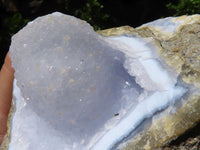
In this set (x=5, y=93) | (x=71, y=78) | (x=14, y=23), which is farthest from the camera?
(x=14, y=23)

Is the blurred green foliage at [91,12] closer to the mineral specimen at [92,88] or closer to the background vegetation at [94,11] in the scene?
the background vegetation at [94,11]

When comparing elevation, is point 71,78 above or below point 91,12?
above

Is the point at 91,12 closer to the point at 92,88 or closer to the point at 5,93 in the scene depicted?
the point at 5,93

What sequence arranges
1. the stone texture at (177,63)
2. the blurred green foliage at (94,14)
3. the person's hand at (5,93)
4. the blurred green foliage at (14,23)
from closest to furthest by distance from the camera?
the stone texture at (177,63), the person's hand at (5,93), the blurred green foliage at (14,23), the blurred green foliage at (94,14)

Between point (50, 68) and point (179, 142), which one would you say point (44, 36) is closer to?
point (50, 68)

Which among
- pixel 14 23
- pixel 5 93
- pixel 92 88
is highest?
pixel 92 88

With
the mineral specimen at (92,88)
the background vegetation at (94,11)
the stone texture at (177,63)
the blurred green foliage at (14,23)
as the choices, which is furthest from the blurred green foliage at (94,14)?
the mineral specimen at (92,88)

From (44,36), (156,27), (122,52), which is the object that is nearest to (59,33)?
→ (44,36)

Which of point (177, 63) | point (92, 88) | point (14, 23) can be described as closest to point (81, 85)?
point (92, 88)
